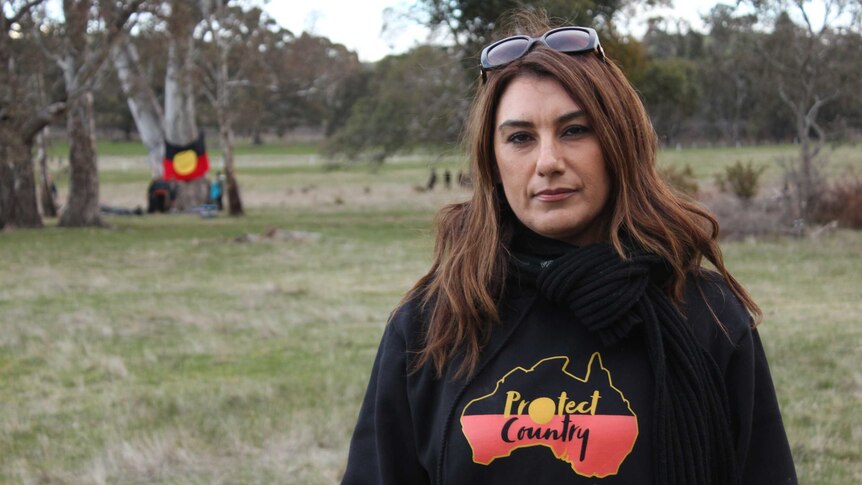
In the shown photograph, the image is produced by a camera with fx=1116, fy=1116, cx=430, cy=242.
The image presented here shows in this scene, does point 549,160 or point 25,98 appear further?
point 25,98

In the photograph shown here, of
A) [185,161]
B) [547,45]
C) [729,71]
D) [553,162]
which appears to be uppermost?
[729,71]

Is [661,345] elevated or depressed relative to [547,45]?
depressed

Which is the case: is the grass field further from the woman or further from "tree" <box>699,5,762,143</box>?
"tree" <box>699,5,762,143</box>

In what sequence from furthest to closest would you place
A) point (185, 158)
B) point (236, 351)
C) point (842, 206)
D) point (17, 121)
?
point (185, 158) < point (17, 121) < point (842, 206) < point (236, 351)

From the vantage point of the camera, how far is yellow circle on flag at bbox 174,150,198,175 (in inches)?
1315

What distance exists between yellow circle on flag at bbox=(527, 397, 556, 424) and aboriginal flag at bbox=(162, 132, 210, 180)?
32056 millimetres

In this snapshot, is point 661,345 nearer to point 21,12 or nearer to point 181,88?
point 21,12

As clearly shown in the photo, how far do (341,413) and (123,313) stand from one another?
599 cm

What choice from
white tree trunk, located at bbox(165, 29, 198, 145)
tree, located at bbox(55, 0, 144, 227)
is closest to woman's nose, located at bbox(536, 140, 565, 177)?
tree, located at bbox(55, 0, 144, 227)

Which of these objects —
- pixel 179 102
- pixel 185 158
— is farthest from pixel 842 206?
pixel 179 102

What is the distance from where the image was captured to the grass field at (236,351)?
6.45 meters

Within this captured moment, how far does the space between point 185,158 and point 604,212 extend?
106ft

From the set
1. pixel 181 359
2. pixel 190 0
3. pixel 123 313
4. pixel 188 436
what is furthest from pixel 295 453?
pixel 190 0

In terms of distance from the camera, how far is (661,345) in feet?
7.09
